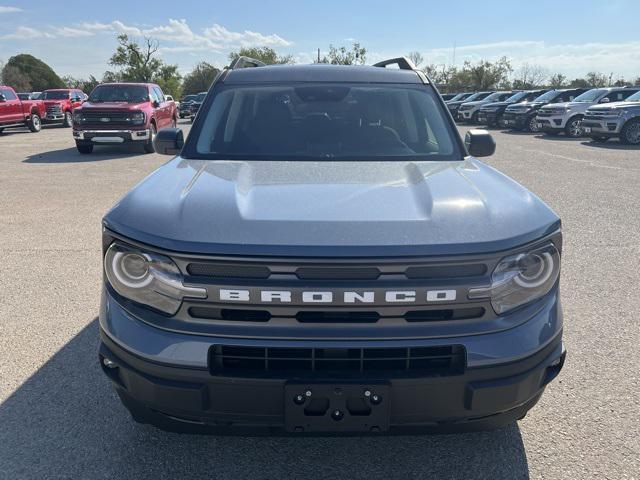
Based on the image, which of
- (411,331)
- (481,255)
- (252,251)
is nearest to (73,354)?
(252,251)

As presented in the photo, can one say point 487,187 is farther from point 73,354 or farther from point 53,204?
point 53,204

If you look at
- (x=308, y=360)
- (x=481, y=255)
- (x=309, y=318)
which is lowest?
(x=308, y=360)

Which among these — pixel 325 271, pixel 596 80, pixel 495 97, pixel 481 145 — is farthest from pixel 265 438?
pixel 596 80

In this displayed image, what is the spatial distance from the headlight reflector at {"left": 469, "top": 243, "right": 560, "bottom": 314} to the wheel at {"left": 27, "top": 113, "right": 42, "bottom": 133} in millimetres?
24473

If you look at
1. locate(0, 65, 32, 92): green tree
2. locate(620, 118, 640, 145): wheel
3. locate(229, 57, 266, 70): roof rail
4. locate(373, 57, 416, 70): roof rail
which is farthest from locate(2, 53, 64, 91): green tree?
locate(373, 57, 416, 70): roof rail

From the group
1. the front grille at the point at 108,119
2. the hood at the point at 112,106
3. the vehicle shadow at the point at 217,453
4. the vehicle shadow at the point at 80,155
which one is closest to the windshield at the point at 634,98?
the hood at the point at 112,106

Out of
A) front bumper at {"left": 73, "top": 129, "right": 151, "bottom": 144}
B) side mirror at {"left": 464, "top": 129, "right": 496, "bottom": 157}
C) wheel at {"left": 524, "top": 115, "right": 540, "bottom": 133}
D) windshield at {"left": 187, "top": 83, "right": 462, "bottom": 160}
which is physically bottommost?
wheel at {"left": 524, "top": 115, "right": 540, "bottom": 133}

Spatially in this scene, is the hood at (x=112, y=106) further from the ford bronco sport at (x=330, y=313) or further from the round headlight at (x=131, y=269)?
the round headlight at (x=131, y=269)

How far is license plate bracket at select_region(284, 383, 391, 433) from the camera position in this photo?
1.88 meters

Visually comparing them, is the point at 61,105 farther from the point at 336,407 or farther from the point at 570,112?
the point at 336,407

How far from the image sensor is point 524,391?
2.02 meters

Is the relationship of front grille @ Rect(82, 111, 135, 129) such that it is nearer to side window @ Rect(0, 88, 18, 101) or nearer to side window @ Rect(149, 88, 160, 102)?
side window @ Rect(149, 88, 160, 102)

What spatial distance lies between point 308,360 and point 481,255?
737 mm

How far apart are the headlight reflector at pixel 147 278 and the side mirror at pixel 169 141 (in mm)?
1792
